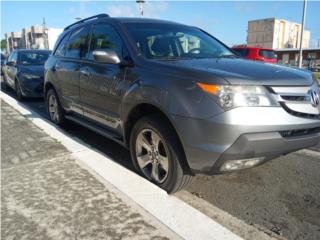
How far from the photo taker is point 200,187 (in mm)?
3738

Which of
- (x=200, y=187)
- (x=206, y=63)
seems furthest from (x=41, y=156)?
(x=206, y=63)

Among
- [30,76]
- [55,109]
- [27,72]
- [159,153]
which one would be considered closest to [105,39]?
[159,153]

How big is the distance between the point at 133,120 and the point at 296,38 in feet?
389

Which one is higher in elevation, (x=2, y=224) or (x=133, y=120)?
(x=133, y=120)

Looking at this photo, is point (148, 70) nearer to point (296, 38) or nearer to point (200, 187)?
point (200, 187)

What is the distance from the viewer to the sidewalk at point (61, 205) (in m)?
2.61

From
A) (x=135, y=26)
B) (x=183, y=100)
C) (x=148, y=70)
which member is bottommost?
(x=183, y=100)

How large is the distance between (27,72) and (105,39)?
5.59 meters

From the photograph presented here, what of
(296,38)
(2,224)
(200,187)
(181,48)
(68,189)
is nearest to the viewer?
(2,224)

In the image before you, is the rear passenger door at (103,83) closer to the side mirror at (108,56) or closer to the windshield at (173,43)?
the side mirror at (108,56)

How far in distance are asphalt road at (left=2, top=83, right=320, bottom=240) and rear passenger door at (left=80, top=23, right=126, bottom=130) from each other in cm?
66

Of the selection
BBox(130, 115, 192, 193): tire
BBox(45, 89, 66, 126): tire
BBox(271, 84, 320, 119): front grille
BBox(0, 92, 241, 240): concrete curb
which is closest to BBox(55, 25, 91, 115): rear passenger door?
BBox(45, 89, 66, 126): tire

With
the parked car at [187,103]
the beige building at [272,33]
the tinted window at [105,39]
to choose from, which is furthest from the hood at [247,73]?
the beige building at [272,33]

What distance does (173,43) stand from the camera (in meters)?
4.20
